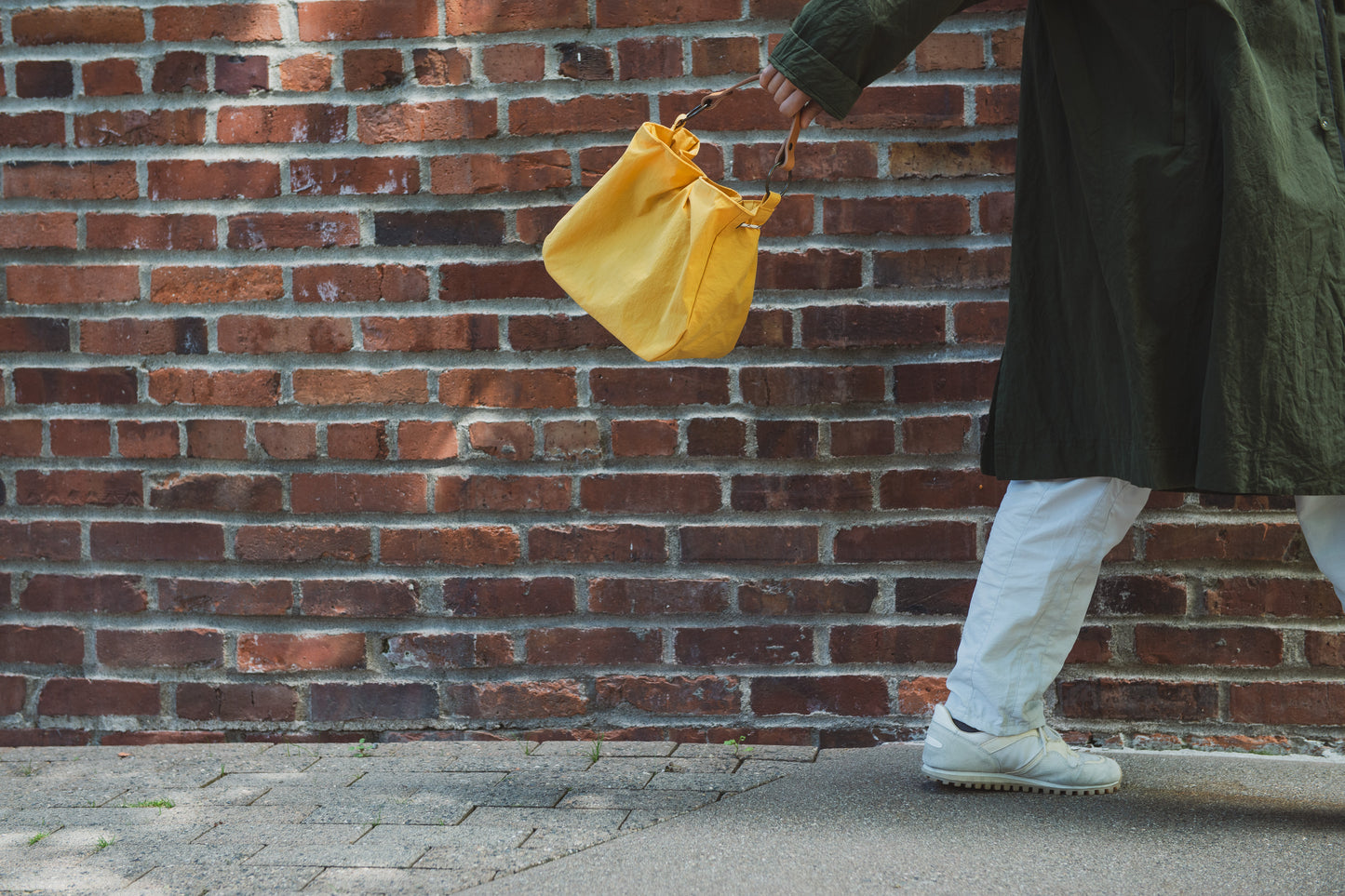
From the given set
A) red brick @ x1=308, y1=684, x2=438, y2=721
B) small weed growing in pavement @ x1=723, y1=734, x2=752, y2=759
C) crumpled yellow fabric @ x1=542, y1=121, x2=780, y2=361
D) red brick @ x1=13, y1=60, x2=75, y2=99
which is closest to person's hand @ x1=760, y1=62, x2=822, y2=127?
crumpled yellow fabric @ x1=542, y1=121, x2=780, y2=361

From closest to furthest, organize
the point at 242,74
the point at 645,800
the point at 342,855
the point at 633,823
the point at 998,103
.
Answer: the point at 342,855 → the point at 633,823 → the point at 645,800 → the point at 998,103 → the point at 242,74

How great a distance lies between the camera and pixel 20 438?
7.86ft

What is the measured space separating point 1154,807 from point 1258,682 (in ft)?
1.55

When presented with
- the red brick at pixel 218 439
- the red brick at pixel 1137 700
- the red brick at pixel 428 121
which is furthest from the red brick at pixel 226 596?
the red brick at pixel 1137 700

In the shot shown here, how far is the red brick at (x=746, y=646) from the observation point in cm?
232

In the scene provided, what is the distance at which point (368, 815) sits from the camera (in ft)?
6.44

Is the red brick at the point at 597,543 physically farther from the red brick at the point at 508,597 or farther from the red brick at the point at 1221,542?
the red brick at the point at 1221,542

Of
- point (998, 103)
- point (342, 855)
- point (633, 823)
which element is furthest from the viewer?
point (998, 103)

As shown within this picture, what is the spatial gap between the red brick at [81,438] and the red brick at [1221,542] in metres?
2.15

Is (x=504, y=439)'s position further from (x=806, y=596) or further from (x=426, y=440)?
(x=806, y=596)

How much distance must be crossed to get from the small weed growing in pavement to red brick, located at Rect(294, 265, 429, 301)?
3.63 feet

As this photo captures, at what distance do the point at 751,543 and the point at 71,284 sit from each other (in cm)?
153

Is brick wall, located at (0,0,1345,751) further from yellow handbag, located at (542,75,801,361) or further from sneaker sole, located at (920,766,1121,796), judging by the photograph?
yellow handbag, located at (542,75,801,361)

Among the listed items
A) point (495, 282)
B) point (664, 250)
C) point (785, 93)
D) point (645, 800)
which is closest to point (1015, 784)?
point (645, 800)
